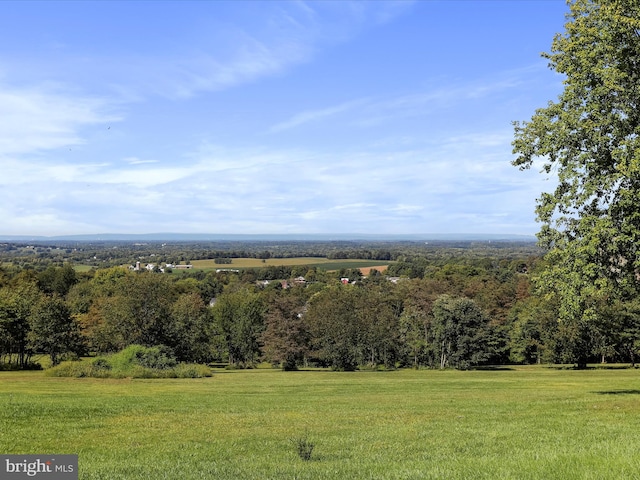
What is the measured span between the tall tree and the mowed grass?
5342 mm

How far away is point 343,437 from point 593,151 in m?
15.6

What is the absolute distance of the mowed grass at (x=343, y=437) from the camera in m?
10.2

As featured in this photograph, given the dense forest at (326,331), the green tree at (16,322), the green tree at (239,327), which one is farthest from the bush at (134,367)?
the green tree at (239,327)

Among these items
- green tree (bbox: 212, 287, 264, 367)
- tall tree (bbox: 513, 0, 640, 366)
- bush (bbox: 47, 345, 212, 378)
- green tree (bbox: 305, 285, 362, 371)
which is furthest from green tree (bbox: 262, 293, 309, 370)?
tall tree (bbox: 513, 0, 640, 366)

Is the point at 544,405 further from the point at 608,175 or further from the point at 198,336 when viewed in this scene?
the point at 198,336

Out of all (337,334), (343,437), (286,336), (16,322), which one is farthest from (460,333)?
(16,322)

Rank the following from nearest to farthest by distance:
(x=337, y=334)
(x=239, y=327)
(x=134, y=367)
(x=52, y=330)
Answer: (x=134, y=367)
(x=52, y=330)
(x=337, y=334)
(x=239, y=327)

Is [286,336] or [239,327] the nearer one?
[286,336]

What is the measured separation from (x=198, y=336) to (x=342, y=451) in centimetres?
6363

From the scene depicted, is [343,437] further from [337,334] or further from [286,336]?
[286,336]

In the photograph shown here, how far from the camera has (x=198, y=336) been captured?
73.3 metres

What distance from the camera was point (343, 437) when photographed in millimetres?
15023

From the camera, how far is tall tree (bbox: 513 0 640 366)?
1948 centimetres

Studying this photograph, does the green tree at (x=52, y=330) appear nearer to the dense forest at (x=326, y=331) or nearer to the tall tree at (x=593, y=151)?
the dense forest at (x=326, y=331)
